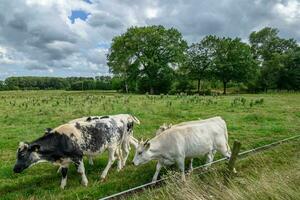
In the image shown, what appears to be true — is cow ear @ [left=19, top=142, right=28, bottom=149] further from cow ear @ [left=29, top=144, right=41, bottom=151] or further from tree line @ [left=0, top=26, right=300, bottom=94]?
tree line @ [left=0, top=26, right=300, bottom=94]

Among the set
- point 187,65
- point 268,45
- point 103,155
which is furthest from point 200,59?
point 103,155

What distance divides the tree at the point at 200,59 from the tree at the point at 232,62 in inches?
46.0

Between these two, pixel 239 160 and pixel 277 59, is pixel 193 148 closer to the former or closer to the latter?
pixel 239 160

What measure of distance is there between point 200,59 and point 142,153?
60596 millimetres

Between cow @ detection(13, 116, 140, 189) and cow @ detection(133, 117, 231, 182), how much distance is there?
129 centimetres

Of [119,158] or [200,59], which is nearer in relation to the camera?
[119,158]

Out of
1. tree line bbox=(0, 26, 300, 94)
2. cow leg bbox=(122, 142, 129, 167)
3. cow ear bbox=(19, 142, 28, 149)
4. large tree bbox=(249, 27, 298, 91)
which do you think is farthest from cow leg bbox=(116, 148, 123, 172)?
large tree bbox=(249, 27, 298, 91)

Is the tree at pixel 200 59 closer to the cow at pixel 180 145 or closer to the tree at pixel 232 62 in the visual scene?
the tree at pixel 232 62

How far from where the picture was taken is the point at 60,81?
127812 mm

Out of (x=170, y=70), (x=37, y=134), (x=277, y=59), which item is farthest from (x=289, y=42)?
(x=37, y=134)

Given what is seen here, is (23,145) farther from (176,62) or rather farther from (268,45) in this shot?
(268,45)

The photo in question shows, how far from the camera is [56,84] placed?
411ft

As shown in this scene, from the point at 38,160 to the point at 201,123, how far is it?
5070 millimetres

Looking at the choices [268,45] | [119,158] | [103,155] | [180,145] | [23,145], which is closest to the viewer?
[23,145]
